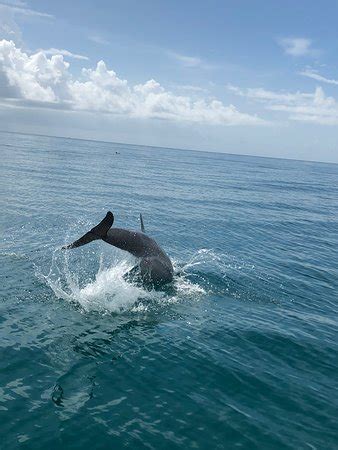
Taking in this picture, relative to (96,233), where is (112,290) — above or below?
below

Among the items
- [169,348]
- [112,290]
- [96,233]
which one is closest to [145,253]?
[112,290]

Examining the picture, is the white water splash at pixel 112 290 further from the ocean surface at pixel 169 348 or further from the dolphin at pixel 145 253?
the dolphin at pixel 145 253

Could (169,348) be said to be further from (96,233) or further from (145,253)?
(96,233)

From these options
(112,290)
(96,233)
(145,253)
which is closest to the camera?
(96,233)

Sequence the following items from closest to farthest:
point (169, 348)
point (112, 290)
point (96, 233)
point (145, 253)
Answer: point (169, 348) → point (96, 233) → point (112, 290) → point (145, 253)

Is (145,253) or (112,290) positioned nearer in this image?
(112,290)

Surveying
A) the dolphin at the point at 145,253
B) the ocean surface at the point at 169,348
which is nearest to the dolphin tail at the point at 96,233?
the dolphin at the point at 145,253

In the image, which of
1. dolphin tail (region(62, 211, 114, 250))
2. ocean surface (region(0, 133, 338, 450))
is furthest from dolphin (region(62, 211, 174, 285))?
ocean surface (region(0, 133, 338, 450))

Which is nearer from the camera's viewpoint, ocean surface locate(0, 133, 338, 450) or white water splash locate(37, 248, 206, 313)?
ocean surface locate(0, 133, 338, 450)

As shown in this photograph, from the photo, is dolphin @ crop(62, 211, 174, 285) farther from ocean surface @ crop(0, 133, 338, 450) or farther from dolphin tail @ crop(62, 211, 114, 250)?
ocean surface @ crop(0, 133, 338, 450)

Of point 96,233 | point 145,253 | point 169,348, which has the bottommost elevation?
point 169,348

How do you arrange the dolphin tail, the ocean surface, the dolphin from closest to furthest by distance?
the ocean surface → the dolphin tail → the dolphin

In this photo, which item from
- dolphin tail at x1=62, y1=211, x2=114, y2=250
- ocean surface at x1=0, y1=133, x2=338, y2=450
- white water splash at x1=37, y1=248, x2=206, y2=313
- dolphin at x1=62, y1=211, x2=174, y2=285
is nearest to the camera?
ocean surface at x1=0, y1=133, x2=338, y2=450

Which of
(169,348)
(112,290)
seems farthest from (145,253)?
(169,348)
